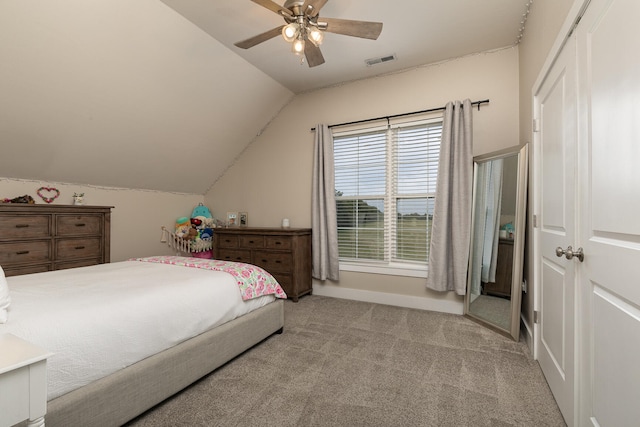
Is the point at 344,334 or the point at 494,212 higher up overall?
the point at 494,212

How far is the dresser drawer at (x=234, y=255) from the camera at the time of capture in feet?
13.0

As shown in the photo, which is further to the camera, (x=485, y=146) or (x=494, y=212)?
(x=485, y=146)

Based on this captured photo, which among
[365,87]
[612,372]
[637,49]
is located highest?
[365,87]

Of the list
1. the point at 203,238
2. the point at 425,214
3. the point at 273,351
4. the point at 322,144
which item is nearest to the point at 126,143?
the point at 203,238

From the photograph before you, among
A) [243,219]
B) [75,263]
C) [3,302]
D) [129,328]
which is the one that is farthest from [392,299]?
[75,263]

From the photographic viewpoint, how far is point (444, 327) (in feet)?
9.32

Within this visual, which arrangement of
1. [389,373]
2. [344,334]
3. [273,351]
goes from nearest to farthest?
1. [389,373]
2. [273,351]
3. [344,334]

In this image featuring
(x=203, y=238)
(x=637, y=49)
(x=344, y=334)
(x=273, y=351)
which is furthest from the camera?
(x=203, y=238)

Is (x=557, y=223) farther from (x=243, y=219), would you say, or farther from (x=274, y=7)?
(x=243, y=219)

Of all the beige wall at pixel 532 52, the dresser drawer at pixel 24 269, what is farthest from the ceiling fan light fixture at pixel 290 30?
the dresser drawer at pixel 24 269

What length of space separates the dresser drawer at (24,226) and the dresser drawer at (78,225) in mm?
93

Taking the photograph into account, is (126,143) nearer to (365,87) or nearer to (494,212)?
(365,87)

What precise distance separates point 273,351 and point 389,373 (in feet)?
2.86

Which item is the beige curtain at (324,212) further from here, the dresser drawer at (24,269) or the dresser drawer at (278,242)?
the dresser drawer at (24,269)
